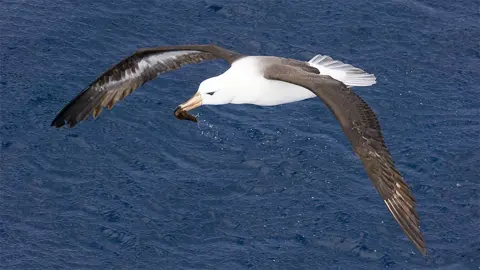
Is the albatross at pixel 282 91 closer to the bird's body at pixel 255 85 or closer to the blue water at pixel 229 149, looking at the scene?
the bird's body at pixel 255 85

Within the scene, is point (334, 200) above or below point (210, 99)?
below

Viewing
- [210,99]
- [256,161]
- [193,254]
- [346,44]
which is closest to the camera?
[210,99]

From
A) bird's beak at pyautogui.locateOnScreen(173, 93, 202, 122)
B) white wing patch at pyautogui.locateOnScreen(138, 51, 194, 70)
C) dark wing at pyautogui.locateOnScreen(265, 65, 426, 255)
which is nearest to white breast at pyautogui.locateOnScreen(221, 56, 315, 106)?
bird's beak at pyautogui.locateOnScreen(173, 93, 202, 122)

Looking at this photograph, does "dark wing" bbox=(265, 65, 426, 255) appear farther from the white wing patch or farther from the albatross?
the white wing patch

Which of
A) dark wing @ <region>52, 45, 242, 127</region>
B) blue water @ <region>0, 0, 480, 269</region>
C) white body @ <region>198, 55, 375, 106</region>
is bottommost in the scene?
blue water @ <region>0, 0, 480, 269</region>

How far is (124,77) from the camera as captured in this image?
21016 mm

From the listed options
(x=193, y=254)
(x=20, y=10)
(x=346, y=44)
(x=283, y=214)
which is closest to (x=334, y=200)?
(x=283, y=214)

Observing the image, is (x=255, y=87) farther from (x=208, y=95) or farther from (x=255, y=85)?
(x=208, y=95)

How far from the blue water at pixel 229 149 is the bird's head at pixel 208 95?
5.28 m

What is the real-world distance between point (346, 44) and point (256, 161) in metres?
4.57

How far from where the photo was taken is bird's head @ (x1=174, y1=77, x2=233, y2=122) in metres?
19.0

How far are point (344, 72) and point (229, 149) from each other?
584 cm

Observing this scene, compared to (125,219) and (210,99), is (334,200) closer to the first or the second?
(125,219)

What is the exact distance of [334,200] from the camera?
80.6 feet
